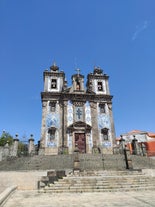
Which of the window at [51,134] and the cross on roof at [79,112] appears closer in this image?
the window at [51,134]

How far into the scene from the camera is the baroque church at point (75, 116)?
2349cm

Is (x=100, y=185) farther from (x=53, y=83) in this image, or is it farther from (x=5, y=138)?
(x=5, y=138)

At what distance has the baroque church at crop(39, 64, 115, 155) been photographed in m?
23.5

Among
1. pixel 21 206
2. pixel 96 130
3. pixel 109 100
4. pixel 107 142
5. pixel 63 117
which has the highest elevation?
pixel 109 100

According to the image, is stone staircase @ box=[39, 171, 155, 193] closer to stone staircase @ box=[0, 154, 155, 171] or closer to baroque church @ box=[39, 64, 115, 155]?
stone staircase @ box=[0, 154, 155, 171]

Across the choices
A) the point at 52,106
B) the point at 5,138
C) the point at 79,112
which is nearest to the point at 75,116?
the point at 79,112

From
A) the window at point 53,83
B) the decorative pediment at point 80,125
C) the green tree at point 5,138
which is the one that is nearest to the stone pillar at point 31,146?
the decorative pediment at point 80,125

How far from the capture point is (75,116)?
25188 millimetres

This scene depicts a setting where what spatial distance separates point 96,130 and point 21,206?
65.0 ft

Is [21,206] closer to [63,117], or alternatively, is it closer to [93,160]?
[93,160]

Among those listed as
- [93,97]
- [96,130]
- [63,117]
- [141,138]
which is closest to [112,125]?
[96,130]

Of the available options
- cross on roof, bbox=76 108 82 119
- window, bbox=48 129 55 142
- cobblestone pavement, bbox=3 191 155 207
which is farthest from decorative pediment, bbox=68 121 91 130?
cobblestone pavement, bbox=3 191 155 207

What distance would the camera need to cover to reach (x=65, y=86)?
28.8 meters

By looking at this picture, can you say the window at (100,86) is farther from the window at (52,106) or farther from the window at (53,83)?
the window at (52,106)
